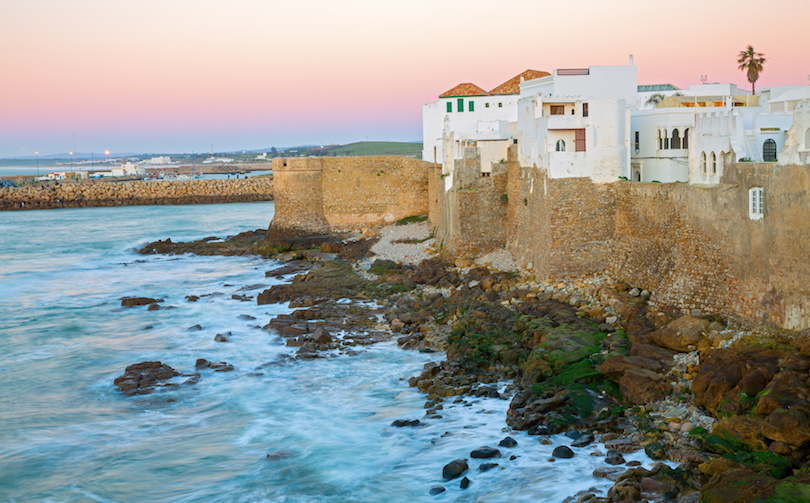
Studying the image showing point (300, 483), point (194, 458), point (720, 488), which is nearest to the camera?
point (720, 488)

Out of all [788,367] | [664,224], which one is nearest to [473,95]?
[664,224]

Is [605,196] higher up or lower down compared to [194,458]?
higher up

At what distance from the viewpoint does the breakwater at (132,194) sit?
69062mm

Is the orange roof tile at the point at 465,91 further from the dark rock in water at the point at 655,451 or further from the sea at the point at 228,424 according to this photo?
the dark rock in water at the point at 655,451

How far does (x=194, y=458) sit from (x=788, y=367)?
964cm

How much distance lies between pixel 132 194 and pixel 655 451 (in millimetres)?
68972

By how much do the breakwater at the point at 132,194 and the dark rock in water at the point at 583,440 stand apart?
62326mm

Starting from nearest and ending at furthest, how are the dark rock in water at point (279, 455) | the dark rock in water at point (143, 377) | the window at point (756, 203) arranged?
the dark rock in water at point (279, 455) < the window at point (756, 203) < the dark rock in water at point (143, 377)

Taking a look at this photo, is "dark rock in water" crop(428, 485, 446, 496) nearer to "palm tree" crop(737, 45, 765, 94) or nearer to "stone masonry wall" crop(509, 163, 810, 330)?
"stone masonry wall" crop(509, 163, 810, 330)

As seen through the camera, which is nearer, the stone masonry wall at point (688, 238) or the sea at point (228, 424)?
the sea at point (228, 424)

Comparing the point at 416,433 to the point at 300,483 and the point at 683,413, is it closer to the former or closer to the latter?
the point at 300,483

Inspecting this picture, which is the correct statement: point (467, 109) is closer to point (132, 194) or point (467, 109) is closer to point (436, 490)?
point (436, 490)

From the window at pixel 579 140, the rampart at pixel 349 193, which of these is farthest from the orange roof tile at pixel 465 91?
the window at pixel 579 140

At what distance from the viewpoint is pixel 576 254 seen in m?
19.5
